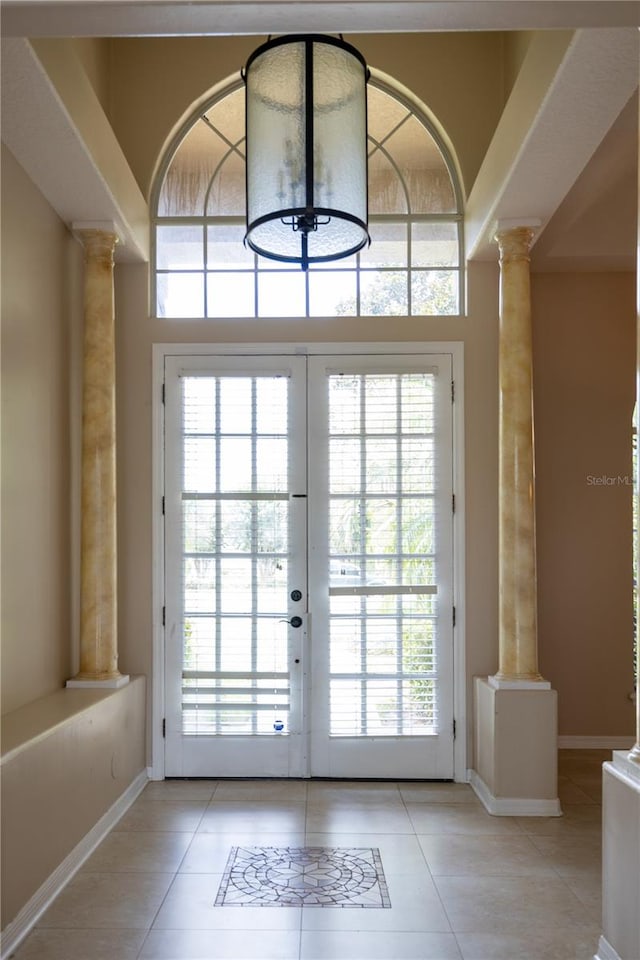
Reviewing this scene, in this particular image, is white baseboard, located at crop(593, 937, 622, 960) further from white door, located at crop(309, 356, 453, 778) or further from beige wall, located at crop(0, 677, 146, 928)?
white door, located at crop(309, 356, 453, 778)

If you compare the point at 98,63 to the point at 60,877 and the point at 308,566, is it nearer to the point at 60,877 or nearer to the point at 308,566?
the point at 308,566

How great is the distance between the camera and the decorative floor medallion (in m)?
3.55

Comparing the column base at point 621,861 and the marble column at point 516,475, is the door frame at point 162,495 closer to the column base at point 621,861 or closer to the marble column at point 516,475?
the marble column at point 516,475

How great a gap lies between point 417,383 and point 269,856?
2757 mm

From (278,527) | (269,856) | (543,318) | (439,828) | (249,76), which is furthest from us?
(543,318)

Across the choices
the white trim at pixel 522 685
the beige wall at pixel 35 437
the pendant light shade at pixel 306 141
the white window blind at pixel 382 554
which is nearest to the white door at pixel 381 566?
the white window blind at pixel 382 554

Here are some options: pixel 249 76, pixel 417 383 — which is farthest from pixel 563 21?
pixel 417 383

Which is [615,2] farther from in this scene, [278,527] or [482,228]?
[278,527]

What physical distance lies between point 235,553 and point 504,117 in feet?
9.10

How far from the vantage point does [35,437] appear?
4.38m

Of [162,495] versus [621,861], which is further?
[162,495]

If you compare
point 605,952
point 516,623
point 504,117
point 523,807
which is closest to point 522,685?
point 516,623

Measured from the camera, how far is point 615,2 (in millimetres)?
2611

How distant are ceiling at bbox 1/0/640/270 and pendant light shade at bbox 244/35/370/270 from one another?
72cm
